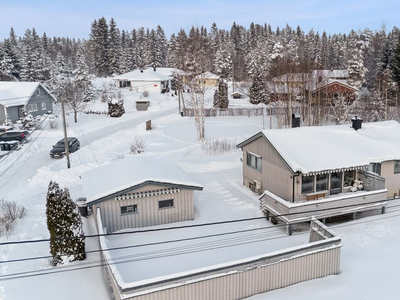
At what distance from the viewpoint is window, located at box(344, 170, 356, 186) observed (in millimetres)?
18109

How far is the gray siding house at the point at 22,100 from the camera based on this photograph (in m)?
42.0

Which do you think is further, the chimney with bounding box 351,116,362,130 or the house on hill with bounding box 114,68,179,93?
→ the house on hill with bounding box 114,68,179,93

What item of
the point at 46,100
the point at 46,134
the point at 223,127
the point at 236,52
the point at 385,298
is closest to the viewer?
the point at 385,298

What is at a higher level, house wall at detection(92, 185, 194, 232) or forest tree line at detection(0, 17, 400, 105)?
forest tree line at detection(0, 17, 400, 105)

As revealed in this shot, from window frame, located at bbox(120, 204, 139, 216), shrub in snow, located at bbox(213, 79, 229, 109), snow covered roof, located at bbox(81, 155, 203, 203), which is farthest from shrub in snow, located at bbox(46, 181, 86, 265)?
shrub in snow, located at bbox(213, 79, 229, 109)

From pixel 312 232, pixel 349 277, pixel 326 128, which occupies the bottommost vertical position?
pixel 349 277

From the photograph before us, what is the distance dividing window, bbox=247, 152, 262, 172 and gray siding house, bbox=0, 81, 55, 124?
33567mm

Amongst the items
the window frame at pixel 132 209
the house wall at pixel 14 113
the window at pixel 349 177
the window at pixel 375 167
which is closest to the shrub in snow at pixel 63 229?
the window frame at pixel 132 209

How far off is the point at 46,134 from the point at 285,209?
1173 inches

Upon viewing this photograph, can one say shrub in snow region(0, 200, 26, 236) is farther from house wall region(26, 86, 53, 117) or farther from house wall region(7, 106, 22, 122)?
house wall region(26, 86, 53, 117)

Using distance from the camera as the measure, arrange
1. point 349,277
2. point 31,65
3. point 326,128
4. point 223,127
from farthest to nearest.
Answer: point 31,65 → point 223,127 → point 326,128 → point 349,277

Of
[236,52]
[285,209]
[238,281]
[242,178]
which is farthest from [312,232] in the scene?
[236,52]

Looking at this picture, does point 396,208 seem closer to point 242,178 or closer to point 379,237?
point 379,237

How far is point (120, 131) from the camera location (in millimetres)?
37875
